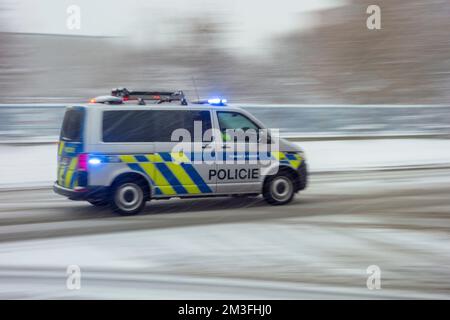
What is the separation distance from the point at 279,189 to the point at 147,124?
2.69 meters

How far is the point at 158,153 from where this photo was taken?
10.8m

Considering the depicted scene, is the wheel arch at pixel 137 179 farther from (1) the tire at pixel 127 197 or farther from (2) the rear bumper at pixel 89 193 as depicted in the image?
(2) the rear bumper at pixel 89 193

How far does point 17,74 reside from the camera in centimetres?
2892

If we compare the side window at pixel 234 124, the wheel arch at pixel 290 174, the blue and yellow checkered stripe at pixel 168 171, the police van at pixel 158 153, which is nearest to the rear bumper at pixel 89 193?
the police van at pixel 158 153

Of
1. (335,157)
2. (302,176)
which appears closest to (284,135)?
(335,157)

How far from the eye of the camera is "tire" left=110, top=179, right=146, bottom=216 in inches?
421

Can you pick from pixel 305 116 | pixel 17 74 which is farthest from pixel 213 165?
pixel 17 74

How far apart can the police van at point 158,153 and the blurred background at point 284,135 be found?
16.0 inches

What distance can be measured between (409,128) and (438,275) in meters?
17.7

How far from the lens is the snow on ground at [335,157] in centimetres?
1639

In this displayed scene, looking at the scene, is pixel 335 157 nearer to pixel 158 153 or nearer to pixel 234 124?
pixel 234 124

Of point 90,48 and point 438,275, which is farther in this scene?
point 90,48

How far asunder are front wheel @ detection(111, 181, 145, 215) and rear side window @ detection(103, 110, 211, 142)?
2.44ft
